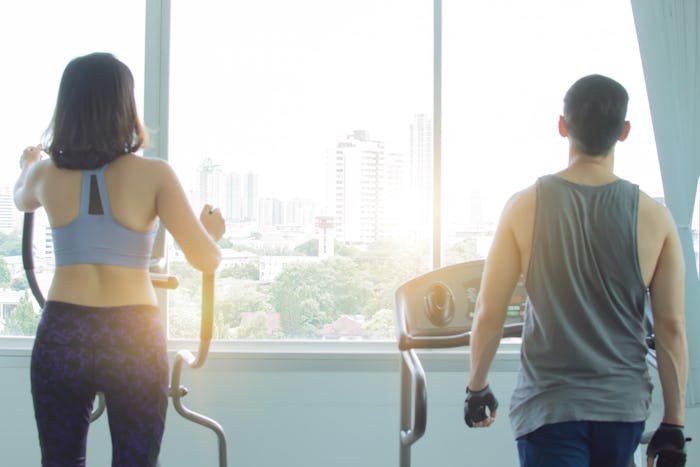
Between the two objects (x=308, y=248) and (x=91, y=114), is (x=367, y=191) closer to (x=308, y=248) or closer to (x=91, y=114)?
(x=308, y=248)

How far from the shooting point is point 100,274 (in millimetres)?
1483

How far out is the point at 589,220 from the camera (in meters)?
1.26

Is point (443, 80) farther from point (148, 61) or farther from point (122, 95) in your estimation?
point (122, 95)

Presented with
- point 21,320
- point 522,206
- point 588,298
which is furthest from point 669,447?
point 21,320

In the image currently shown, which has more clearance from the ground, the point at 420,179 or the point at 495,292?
the point at 420,179

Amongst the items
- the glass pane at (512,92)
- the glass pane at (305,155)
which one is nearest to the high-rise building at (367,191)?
the glass pane at (305,155)

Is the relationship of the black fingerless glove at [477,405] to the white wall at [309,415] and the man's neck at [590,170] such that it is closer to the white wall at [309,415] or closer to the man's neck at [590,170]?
the man's neck at [590,170]

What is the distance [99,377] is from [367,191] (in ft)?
5.09

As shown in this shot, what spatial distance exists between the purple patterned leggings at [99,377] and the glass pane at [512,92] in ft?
5.12

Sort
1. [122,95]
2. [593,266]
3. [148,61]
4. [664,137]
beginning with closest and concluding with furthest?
1. [593,266]
2. [122,95]
3. [664,137]
4. [148,61]

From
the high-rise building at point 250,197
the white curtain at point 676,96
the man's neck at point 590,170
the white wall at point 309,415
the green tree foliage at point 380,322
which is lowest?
the white wall at point 309,415

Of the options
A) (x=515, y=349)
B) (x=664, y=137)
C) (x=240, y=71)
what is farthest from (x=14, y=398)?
(x=664, y=137)

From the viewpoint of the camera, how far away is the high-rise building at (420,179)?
9.11 feet

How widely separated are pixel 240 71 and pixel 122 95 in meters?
1.31
